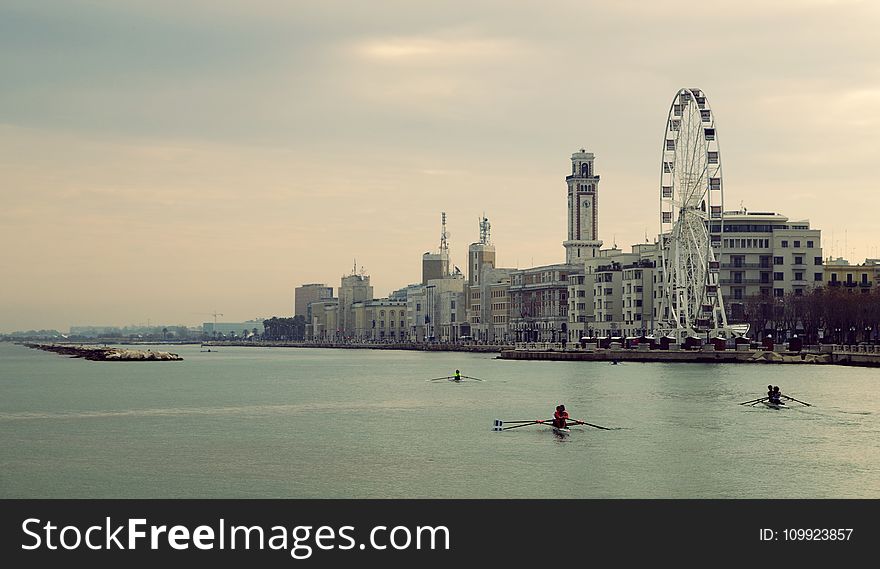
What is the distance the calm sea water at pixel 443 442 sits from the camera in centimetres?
4794

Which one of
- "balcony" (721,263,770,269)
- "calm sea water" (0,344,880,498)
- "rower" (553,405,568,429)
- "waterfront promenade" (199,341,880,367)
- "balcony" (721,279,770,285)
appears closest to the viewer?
"calm sea water" (0,344,880,498)

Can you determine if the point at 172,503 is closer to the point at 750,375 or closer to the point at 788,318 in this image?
the point at 750,375

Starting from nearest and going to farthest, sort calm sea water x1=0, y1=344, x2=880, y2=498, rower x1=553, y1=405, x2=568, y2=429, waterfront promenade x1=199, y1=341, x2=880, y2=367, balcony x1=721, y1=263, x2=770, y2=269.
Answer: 1. calm sea water x1=0, y1=344, x2=880, y2=498
2. rower x1=553, y1=405, x2=568, y2=429
3. waterfront promenade x1=199, y1=341, x2=880, y2=367
4. balcony x1=721, y1=263, x2=770, y2=269

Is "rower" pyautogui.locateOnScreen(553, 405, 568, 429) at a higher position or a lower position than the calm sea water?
higher

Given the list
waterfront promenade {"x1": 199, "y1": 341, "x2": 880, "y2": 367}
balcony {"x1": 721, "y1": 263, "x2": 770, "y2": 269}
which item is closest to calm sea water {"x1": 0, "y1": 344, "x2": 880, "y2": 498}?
waterfront promenade {"x1": 199, "y1": 341, "x2": 880, "y2": 367}

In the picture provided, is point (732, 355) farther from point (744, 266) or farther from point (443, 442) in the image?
point (443, 442)

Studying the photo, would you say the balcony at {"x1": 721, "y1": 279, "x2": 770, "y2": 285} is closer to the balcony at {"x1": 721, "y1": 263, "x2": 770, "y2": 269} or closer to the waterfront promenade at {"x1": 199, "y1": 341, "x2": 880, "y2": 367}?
the balcony at {"x1": 721, "y1": 263, "x2": 770, "y2": 269}

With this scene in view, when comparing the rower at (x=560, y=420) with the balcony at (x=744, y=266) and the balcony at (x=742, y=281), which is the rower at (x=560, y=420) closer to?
the balcony at (x=744, y=266)

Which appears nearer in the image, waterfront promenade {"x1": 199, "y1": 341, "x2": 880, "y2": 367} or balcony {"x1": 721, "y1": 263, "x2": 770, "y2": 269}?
waterfront promenade {"x1": 199, "y1": 341, "x2": 880, "y2": 367}

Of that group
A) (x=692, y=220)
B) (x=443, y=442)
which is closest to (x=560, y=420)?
(x=443, y=442)

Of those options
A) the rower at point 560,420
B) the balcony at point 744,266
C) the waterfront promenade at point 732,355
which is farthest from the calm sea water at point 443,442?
the balcony at point 744,266

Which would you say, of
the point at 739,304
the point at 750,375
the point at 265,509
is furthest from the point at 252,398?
the point at 739,304

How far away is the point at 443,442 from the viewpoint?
62.8 meters

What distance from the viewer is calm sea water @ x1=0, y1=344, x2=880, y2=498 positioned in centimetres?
4794
